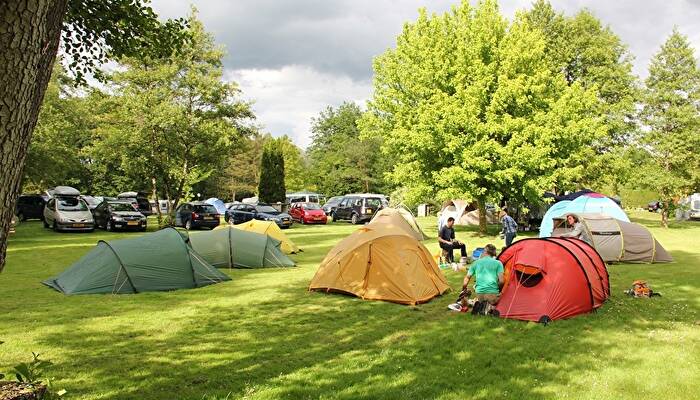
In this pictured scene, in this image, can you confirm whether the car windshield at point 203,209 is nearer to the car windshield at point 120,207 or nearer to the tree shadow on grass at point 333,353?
the car windshield at point 120,207

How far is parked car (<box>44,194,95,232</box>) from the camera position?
1016 inches

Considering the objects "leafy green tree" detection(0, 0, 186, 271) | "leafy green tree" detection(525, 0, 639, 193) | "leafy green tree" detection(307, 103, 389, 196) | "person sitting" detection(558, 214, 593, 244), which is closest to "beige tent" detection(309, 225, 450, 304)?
"person sitting" detection(558, 214, 593, 244)

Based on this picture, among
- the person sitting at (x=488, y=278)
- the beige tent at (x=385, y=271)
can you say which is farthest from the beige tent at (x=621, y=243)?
the person sitting at (x=488, y=278)

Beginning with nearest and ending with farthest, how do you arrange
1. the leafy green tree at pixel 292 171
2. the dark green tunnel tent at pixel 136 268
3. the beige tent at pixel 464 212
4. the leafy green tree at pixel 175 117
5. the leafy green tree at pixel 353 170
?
the dark green tunnel tent at pixel 136 268, the leafy green tree at pixel 175 117, the beige tent at pixel 464 212, the leafy green tree at pixel 353 170, the leafy green tree at pixel 292 171

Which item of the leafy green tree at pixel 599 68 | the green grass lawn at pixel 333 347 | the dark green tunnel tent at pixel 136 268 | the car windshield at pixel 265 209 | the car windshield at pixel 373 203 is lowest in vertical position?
the green grass lawn at pixel 333 347

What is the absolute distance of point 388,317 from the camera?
919 centimetres

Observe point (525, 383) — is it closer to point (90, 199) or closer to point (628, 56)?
point (628, 56)

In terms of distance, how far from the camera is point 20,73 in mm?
2703

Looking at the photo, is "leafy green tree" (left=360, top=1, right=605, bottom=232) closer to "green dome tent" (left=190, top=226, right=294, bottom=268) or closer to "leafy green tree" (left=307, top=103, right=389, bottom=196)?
"green dome tent" (left=190, top=226, right=294, bottom=268)

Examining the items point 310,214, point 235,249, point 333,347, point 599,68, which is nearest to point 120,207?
point 310,214

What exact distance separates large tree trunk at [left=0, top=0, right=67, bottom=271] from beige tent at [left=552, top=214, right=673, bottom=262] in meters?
15.7

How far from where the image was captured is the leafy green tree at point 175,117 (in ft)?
82.2

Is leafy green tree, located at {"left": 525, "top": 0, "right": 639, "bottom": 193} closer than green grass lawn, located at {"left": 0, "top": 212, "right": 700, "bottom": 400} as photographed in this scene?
No

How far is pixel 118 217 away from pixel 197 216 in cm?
414
